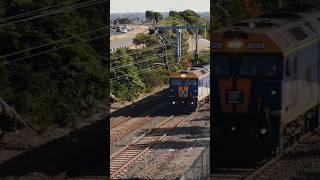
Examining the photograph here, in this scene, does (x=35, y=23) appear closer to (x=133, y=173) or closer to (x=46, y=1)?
(x=46, y=1)

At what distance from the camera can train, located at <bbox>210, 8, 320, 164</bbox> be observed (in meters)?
7.76

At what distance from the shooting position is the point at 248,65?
780cm

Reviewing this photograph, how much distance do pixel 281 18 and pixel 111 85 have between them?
229cm

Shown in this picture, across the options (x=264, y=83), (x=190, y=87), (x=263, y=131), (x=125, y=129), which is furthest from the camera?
(x=125, y=129)

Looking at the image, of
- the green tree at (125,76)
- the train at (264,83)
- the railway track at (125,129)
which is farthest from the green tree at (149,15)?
the railway track at (125,129)

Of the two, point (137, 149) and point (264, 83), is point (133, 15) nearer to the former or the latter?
point (137, 149)

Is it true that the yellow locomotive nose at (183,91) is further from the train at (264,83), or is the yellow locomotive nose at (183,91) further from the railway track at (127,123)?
the train at (264,83)

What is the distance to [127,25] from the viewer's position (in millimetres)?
8289

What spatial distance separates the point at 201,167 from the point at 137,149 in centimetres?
86

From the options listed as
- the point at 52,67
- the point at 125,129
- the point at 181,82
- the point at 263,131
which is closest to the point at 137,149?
the point at 125,129

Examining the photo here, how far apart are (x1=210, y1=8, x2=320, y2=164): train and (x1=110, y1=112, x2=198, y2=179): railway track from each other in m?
0.65

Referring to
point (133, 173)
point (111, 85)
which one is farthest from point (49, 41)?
point (133, 173)

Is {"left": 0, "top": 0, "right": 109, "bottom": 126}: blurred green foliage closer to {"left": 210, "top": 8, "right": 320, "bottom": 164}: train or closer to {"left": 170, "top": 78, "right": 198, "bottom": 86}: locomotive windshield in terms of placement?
{"left": 170, "top": 78, "right": 198, "bottom": 86}: locomotive windshield

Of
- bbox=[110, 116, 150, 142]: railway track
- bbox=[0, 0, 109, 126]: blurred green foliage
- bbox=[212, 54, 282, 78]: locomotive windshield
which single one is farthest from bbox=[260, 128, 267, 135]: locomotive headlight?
bbox=[0, 0, 109, 126]: blurred green foliage
